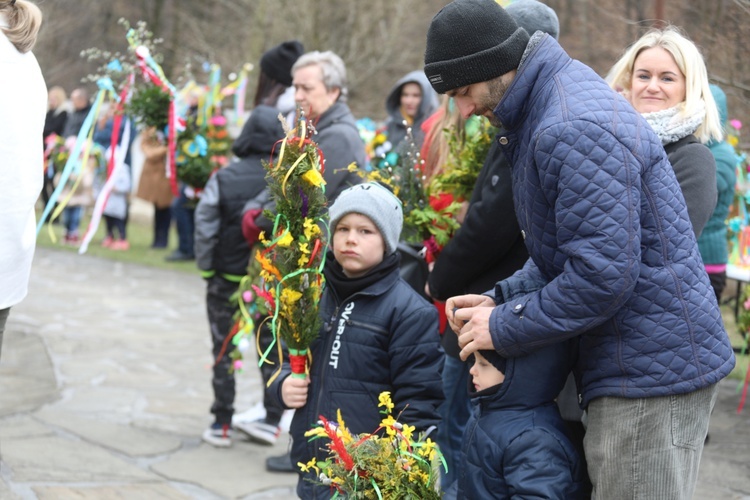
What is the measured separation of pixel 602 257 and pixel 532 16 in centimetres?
143

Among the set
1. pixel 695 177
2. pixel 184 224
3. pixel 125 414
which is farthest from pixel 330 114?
pixel 184 224

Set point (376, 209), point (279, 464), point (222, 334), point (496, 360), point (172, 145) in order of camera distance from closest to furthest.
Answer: point (496, 360), point (376, 209), point (279, 464), point (222, 334), point (172, 145)

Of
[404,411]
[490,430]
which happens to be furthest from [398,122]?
[490,430]

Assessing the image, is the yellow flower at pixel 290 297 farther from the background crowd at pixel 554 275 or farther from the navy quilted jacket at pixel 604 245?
the navy quilted jacket at pixel 604 245

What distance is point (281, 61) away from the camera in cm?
577

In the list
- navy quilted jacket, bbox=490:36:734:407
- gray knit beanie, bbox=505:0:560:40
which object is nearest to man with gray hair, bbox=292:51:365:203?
gray knit beanie, bbox=505:0:560:40

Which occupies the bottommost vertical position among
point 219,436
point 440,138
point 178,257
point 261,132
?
point 178,257

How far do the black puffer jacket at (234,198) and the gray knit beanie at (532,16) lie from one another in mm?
1998

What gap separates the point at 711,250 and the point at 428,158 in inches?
→ 65.5

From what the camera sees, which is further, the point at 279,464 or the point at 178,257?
the point at 178,257

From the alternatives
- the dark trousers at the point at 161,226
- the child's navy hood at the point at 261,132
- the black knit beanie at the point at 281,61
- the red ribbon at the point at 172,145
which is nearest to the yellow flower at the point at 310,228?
the child's navy hood at the point at 261,132

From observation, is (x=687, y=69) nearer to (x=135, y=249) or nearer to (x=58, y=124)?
(x=135, y=249)

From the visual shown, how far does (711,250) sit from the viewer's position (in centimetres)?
519

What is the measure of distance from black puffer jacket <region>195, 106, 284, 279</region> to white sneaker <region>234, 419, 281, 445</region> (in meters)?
0.92
